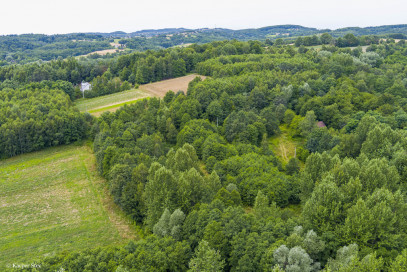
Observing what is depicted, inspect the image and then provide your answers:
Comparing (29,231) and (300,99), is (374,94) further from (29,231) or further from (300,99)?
(29,231)

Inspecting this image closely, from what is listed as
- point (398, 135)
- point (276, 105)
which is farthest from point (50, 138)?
point (398, 135)

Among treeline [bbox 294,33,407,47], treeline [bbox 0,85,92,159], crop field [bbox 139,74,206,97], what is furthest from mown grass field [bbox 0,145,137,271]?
treeline [bbox 294,33,407,47]

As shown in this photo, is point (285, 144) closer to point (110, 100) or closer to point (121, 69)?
point (110, 100)

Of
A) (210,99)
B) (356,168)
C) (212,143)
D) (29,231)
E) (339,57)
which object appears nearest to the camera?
(356,168)

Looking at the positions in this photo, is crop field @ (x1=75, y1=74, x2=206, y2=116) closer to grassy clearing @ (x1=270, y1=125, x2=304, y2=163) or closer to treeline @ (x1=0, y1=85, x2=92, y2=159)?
treeline @ (x1=0, y1=85, x2=92, y2=159)

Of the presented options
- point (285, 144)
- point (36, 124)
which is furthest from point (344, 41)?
point (36, 124)
